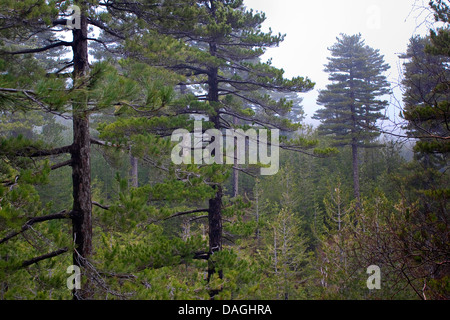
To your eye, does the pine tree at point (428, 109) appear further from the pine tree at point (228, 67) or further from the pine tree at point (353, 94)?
the pine tree at point (353, 94)

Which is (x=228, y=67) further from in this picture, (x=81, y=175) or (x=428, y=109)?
(x=81, y=175)

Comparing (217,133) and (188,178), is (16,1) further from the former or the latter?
(217,133)

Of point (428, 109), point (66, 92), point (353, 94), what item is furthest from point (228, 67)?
point (353, 94)

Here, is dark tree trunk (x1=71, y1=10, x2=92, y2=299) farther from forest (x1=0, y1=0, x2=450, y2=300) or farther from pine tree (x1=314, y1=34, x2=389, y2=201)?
pine tree (x1=314, y1=34, x2=389, y2=201)

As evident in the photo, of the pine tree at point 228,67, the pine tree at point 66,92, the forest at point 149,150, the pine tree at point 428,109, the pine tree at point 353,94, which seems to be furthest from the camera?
the pine tree at point 353,94

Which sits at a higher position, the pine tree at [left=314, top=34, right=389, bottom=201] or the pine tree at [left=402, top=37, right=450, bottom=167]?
the pine tree at [left=314, top=34, right=389, bottom=201]

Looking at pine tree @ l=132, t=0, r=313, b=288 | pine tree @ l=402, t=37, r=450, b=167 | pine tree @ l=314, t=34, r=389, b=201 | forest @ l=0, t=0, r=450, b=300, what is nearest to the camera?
forest @ l=0, t=0, r=450, b=300

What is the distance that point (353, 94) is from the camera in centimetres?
2127

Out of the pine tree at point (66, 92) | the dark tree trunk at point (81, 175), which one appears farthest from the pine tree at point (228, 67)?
the dark tree trunk at point (81, 175)

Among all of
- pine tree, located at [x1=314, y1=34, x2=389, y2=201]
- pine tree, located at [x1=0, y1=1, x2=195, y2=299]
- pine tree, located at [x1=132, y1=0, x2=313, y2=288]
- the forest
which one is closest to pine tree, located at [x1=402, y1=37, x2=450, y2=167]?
the forest

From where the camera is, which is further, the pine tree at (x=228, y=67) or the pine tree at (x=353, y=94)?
the pine tree at (x=353, y=94)

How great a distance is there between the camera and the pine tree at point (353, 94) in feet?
64.1

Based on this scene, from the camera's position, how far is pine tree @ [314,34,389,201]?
1955 centimetres

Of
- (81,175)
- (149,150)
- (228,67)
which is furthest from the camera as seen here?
(228,67)
